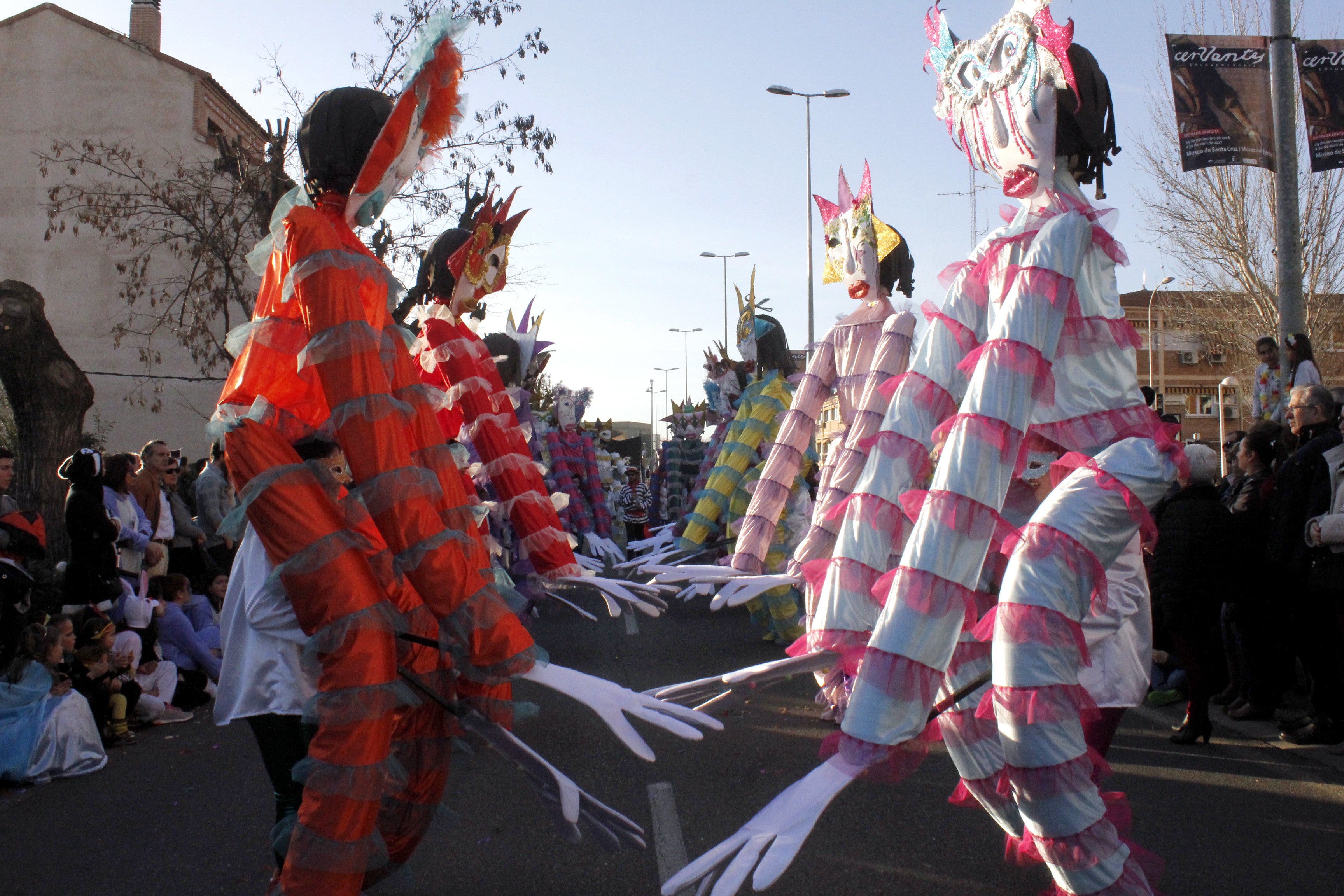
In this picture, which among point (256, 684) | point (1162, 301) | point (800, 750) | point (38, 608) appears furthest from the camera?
point (1162, 301)

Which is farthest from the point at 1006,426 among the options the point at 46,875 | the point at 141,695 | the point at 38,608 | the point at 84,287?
the point at 84,287

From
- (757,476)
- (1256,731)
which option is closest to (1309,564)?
(1256,731)

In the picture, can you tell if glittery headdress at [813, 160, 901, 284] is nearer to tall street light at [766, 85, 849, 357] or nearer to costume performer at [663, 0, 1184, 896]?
costume performer at [663, 0, 1184, 896]

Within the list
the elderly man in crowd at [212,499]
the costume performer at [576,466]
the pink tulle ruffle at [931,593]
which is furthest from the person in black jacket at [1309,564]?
the elderly man in crowd at [212,499]

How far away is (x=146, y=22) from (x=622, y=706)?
2636 centimetres

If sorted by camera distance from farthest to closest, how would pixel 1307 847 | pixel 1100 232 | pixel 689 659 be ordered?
pixel 689 659, pixel 1307 847, pixel 1100 232

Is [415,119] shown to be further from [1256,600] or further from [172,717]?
[1256,600]

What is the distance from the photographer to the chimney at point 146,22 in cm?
2334

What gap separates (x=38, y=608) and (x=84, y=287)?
1607 cm

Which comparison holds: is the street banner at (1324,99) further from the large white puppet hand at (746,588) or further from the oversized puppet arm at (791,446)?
the large white puppet hand at (746,588)

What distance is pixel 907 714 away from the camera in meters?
2.35

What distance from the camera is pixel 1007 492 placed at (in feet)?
9.16

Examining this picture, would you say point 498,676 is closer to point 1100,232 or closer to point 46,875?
point 1100,232

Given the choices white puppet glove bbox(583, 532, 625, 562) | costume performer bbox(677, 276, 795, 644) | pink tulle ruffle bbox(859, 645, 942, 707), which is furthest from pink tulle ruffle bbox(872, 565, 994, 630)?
white puppet glove bbox(583, 532, 625, 562)
